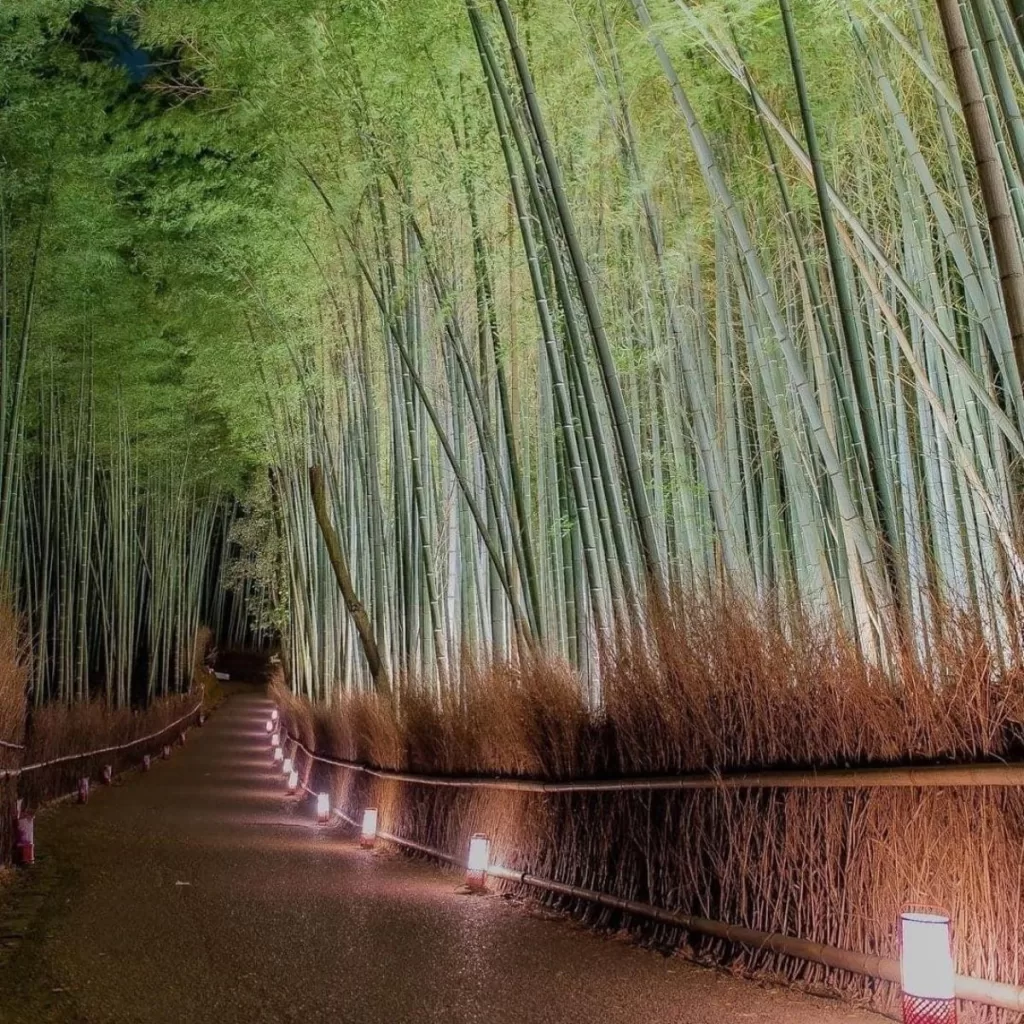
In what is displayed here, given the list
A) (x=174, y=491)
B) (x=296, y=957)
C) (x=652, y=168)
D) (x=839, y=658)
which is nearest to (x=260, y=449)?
(x=174, y=491)

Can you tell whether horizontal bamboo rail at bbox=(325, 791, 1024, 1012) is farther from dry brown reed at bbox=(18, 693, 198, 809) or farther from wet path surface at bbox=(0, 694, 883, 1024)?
dry brown reed at bbox=(18, 693, 198, 809)

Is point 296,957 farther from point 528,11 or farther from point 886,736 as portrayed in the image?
point 528,11

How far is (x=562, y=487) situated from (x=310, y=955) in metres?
3.46

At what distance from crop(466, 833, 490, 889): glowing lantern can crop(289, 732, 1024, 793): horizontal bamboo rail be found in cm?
25

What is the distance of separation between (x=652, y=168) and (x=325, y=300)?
394 centimetres

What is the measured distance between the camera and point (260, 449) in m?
14.0

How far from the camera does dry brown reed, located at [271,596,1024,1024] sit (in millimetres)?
2283

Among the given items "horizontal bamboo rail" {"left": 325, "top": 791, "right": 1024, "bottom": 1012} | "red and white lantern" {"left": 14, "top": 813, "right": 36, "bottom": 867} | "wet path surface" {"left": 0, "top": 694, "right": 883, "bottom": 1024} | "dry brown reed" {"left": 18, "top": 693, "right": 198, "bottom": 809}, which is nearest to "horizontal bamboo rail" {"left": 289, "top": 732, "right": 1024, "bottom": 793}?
"horizontal bamboo rail" {"left": 325, "top": 791, "right": 1024, "bottom": 1012}

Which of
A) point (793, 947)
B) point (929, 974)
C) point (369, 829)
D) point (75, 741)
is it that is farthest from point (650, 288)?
point (75, 741)

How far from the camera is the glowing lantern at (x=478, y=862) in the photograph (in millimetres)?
4828

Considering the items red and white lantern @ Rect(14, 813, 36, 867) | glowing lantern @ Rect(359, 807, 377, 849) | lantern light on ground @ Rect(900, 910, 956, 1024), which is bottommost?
glowing lantern @ Rect(359, 807, 377, 849)

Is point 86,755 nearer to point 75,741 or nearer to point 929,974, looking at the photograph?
point 75,741

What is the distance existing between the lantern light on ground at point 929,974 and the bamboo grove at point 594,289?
0.61 m

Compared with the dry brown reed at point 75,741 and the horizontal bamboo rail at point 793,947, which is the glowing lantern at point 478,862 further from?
the dry brown reed at point 75,741
